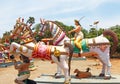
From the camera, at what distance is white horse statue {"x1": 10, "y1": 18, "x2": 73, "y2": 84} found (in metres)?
10.1

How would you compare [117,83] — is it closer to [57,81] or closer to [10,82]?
[57,81]

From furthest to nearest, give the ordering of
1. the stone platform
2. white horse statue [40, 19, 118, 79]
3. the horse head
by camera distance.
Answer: white horse statue [40, 19, 118, 79], the stone platform, the horse head

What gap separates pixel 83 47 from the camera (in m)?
11.4

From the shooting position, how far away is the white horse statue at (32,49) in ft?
33.1

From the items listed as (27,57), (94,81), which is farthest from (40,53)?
(94,81)

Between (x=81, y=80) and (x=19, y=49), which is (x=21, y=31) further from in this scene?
(x=81, y=80)

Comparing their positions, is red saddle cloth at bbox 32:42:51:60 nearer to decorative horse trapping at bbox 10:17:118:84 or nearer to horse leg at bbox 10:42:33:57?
decorative horse trapping at bbox 10:17:118:84

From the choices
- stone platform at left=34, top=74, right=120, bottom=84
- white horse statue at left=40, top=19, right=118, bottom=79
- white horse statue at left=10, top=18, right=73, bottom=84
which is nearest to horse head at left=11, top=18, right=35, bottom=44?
white horse statue at left=10, top=18, right=73, bottom=84

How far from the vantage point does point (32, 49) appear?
10.3 meters

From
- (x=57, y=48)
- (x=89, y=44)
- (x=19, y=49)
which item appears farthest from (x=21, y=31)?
(x=89, y=44)

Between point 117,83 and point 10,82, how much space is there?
15.4ft

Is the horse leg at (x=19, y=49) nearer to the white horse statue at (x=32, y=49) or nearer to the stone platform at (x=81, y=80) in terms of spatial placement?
the white horse statue at (x=32, y=49)

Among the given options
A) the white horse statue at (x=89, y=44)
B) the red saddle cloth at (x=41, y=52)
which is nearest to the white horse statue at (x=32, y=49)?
the red saddle cloth at (x=41, y=52)

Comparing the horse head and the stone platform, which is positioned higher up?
the horse head
